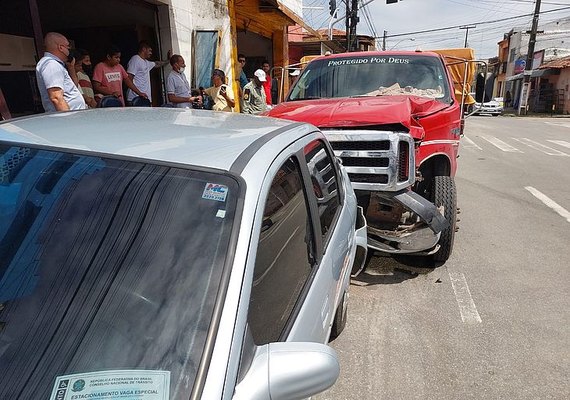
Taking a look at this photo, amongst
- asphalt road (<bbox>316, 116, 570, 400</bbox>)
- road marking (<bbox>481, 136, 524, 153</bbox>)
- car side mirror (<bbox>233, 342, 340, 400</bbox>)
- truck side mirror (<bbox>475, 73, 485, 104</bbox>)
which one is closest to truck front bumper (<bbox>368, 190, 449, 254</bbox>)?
asphalt road (<bbox>316, 116, 570, 400</bbox>)

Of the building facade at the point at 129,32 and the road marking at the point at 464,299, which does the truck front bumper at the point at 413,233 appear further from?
the building facade at the point at 129,32

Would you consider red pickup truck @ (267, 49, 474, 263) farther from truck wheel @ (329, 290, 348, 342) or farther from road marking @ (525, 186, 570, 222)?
road marking @ (525, 186, 570, 222)

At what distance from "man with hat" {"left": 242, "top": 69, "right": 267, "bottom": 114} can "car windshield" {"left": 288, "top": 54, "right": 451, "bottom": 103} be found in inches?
99.7

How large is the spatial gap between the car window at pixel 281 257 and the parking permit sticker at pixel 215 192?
166 millimetres

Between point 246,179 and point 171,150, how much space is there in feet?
1.21

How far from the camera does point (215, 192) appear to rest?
1.45m

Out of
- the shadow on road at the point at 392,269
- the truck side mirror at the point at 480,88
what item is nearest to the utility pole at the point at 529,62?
the truck side mirror at the point at 480,88

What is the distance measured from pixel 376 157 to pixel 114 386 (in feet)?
9.68

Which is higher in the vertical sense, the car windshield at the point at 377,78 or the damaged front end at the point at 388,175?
the car windshield at the point at 377,78

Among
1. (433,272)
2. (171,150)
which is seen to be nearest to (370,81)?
(433,272)

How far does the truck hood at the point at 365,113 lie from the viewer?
3.63 metres

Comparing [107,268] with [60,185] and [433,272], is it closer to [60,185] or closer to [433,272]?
[60,185]

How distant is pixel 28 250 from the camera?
1.46 meters

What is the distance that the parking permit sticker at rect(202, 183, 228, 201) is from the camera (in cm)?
143
